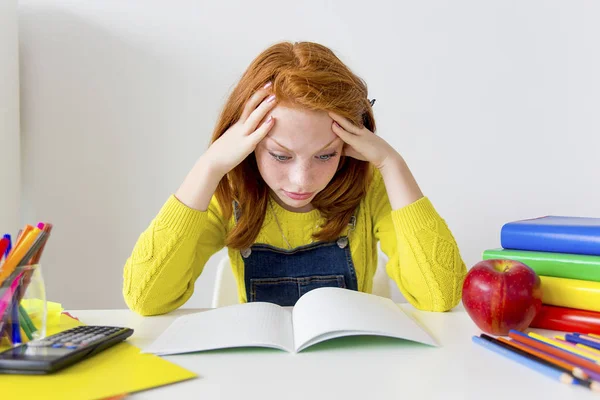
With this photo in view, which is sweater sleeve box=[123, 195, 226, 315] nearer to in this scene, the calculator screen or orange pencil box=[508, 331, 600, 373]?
the calculator screen

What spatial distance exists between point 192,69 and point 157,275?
2.74 feet

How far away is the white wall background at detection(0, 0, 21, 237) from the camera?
149cm

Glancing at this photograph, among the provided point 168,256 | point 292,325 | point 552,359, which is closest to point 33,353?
point 292,325

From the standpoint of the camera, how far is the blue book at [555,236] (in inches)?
29.6

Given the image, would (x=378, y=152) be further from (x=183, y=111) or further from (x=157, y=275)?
(x=183, y=111)

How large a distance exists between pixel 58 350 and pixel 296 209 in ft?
2.15

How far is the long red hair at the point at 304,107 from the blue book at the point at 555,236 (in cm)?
32

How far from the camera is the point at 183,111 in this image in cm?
163

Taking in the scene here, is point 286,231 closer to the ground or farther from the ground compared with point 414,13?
closer to the ground

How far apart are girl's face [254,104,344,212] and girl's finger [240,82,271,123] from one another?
0.04m

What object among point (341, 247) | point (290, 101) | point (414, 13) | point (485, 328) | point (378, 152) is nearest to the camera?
point (485, 328)

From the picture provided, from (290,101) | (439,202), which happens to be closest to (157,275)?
(290,101)

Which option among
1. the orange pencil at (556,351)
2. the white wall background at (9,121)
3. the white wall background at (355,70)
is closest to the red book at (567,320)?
the orange pencil at (556,351)

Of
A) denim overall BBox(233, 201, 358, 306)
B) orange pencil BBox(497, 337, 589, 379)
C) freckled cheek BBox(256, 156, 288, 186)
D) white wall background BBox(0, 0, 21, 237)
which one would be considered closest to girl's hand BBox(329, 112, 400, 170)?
freckled cheek BBox(256, 156, 288, 186)
